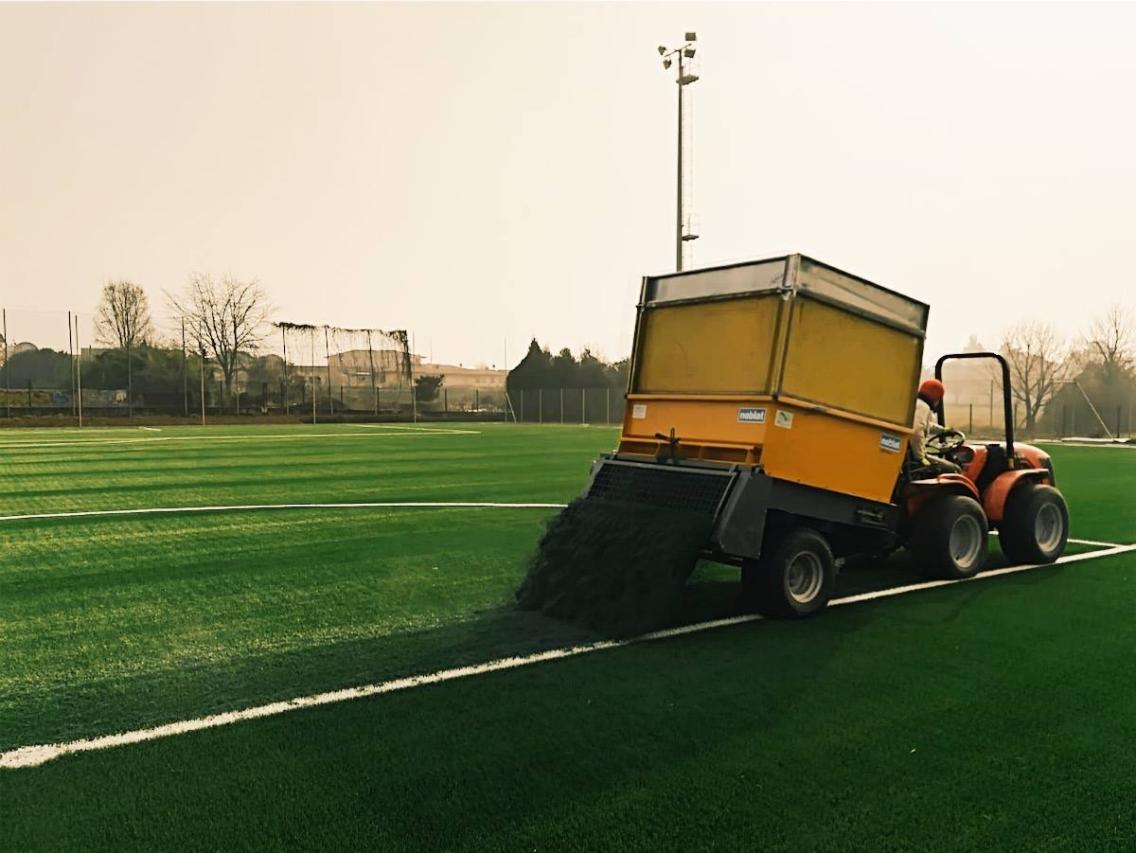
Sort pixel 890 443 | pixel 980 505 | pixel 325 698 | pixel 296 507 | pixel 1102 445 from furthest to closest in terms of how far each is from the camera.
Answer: pixel 1102 445 < pixel 296 507 < pixel 980 505 < pixel 890 443 < pixel 325 698

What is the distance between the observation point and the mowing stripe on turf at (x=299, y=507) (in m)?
11.3

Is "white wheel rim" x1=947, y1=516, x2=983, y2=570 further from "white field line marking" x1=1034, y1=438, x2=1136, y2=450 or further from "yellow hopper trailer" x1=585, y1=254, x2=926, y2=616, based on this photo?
"white field line marking" x1=1034, y1=438, x2=1136, y2=450

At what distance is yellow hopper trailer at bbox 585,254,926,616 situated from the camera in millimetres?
6164

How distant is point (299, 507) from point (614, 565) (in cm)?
714

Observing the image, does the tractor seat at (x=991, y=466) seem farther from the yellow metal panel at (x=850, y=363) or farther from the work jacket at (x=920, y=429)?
the yellow metal panel at (x=850, y=363)

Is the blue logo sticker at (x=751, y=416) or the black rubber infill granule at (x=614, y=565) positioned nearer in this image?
the black rubber infill granule at (x=614, y=565)

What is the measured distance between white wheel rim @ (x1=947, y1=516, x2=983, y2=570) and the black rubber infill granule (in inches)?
115

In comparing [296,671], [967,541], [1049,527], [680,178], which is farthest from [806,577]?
[680,178]

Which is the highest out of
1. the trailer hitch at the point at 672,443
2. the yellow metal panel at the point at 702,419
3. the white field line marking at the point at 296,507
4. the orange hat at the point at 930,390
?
the orange hat at the point at 930,390

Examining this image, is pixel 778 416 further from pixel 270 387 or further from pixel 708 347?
pixel 270 387

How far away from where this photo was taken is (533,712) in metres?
4.49

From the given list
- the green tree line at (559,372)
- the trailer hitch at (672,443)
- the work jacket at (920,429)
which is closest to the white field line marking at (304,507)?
the trailer hitch at (672,443)

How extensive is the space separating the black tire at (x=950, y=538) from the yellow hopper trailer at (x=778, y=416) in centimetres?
49

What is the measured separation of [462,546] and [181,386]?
129 feet
